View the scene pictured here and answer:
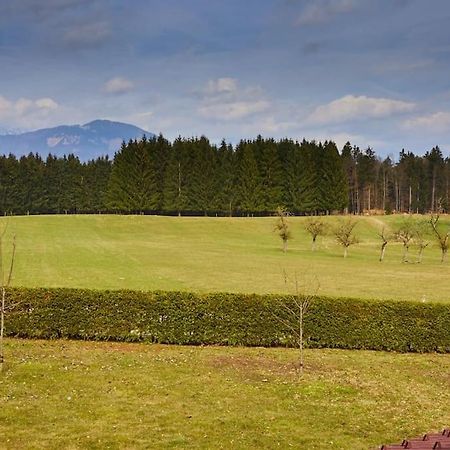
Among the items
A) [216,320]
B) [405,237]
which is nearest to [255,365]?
[216,320]

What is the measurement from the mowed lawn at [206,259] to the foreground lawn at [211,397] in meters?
16.6

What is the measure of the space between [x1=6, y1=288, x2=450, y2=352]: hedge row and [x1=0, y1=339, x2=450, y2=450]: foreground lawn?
75 cm

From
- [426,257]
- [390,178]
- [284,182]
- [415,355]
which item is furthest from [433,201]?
[415,355]

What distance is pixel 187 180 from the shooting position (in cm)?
11450

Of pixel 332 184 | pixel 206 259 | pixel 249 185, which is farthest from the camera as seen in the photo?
pixel 332 184

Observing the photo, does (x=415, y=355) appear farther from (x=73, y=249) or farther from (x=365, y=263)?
(x=73, y=249)

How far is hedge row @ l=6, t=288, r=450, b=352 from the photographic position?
2184cm

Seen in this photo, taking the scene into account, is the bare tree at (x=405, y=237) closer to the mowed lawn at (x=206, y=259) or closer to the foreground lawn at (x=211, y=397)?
the mowed lawn at (x=206, y=259)

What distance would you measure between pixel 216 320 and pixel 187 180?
94.0 meters

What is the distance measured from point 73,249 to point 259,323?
46398mm

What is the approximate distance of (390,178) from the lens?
14750cm

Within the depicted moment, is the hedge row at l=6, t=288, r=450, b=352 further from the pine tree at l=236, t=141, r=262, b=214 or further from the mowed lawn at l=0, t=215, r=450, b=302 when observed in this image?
the pine tree at l=236, t=141, r=262, b=214

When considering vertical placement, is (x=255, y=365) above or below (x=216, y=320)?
below

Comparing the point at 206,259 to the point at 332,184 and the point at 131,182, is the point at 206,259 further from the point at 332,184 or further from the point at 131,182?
the point at 332,184
